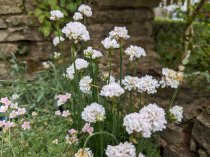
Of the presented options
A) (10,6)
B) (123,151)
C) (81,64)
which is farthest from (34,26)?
(123,151)

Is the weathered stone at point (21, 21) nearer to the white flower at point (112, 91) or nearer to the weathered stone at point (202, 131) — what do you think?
the weathered stone at point (202, 131)

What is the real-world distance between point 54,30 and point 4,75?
0.76m

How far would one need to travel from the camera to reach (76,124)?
101 inches

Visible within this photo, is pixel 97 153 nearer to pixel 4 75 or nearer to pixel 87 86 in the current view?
pixel 87 86

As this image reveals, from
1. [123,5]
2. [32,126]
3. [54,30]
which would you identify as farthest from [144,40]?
[32,126]

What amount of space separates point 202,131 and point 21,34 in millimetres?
2539

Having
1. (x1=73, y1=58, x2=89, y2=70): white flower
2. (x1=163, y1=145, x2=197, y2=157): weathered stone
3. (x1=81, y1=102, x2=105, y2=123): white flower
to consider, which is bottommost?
(x1=163, y1=145, x2=197, y2=157): weathered stone

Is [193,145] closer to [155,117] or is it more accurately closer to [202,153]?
[202,153]

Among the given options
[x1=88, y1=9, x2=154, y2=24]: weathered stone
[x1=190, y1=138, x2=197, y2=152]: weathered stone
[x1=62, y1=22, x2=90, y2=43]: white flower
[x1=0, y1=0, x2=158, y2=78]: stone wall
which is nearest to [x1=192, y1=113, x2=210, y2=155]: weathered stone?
[x1=190, y1=138, x2=197, y2=152]: weathered stone

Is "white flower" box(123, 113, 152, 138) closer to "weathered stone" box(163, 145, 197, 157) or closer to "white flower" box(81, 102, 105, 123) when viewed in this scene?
"white flower" box(81, 102, 105, 123)

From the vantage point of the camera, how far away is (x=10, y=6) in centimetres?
409

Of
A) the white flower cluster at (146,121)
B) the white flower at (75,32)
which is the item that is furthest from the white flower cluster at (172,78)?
the white flower at (75,32)

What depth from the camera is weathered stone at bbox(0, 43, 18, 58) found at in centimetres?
409

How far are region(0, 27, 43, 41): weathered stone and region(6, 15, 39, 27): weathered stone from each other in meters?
0.05
